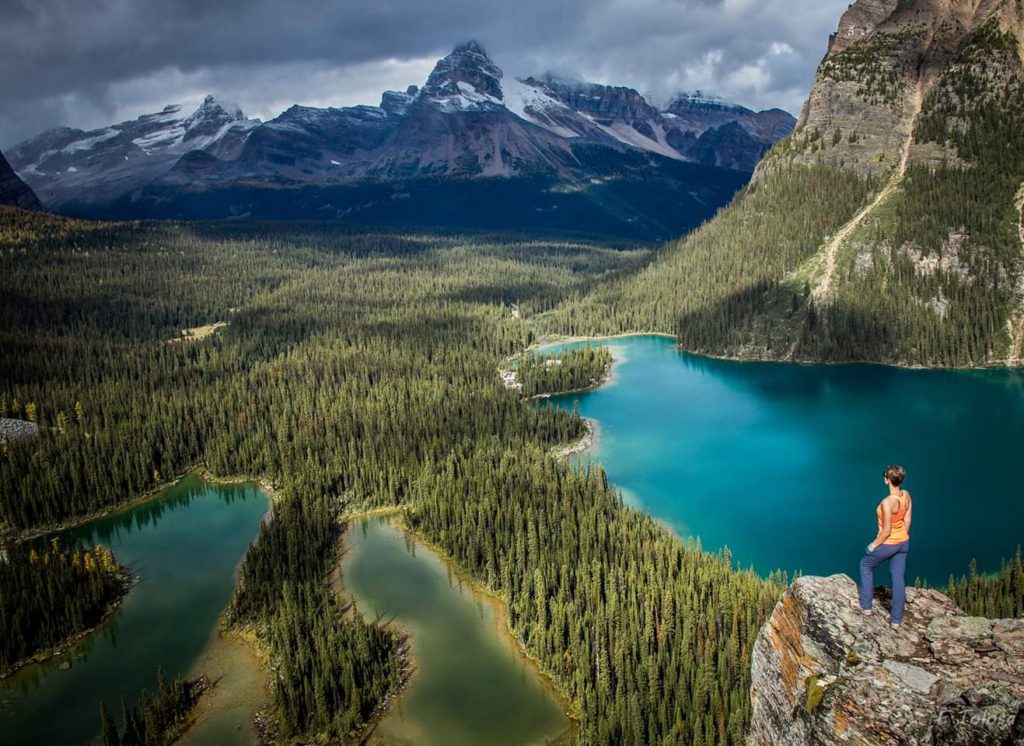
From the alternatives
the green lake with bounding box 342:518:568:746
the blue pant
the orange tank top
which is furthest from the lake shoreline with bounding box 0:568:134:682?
the orange tank top

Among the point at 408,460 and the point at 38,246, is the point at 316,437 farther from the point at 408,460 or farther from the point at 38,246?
the point at 38,246

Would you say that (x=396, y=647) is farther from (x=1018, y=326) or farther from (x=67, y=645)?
(x=1018, y=326)

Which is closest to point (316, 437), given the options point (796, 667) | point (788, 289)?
point (796, 667)

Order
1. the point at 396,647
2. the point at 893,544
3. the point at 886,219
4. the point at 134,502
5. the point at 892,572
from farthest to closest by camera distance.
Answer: the point at 886,219
the point at 134,502
the point at 396,647
the point at 893,544
the point at 892,572

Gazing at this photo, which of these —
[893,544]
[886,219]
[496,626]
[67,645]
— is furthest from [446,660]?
[886,219]

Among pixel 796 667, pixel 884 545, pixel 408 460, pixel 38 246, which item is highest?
pixel 38 246

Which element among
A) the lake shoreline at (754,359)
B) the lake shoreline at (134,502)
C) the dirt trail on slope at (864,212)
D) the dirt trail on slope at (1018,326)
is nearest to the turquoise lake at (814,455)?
the lake shoreline at (754,359)
